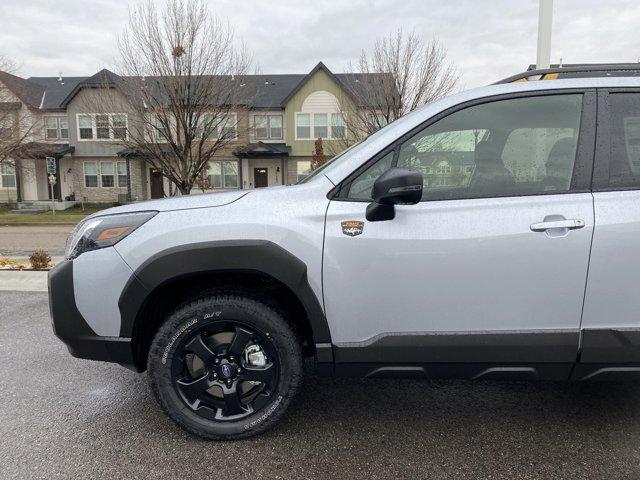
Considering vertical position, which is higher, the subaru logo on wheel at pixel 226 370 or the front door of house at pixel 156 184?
the front door of house at pixel 156 184

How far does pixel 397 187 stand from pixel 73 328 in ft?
6.08

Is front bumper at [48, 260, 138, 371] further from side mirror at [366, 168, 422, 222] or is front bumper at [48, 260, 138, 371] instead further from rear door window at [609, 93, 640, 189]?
rear door window at [609, 93, 640, 189]

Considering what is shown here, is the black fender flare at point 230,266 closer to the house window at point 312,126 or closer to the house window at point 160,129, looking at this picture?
the house window at point 160,129

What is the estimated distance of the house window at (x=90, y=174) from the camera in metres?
28.2

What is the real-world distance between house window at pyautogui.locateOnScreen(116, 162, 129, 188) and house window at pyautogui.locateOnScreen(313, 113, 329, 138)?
1178 centimetres

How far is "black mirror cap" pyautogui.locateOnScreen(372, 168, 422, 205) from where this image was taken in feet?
7.02

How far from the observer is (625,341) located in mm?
2266

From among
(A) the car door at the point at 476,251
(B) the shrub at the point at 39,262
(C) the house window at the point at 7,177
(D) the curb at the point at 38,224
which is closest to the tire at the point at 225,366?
(A) the car door at the point at 476,251

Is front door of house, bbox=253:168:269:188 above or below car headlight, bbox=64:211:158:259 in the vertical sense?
above

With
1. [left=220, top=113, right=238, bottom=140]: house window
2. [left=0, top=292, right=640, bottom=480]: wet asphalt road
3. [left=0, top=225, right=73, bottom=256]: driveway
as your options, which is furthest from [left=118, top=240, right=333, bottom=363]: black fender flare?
[left=220, top=113, right=238, bottom=140]: house window

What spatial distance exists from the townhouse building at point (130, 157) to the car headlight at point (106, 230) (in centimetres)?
2415

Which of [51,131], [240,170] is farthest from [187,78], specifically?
[51,131]

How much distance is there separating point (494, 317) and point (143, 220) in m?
1.88

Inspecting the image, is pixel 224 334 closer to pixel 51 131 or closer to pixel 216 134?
pixel 216 134
